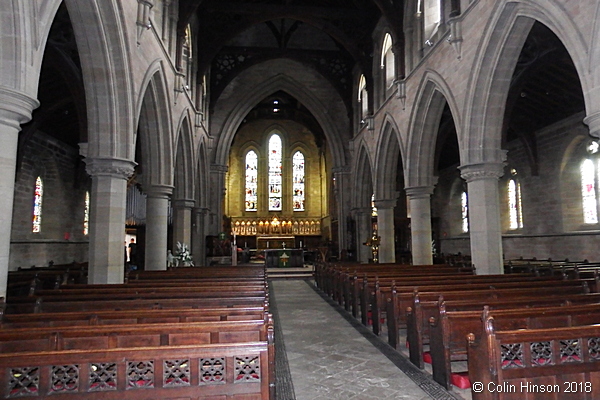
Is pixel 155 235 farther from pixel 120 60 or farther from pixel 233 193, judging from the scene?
pixel 233 193

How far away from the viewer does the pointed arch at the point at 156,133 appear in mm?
11741

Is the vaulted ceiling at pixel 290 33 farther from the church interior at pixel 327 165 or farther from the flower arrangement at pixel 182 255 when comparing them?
the flower arrangement at pixel 182 255

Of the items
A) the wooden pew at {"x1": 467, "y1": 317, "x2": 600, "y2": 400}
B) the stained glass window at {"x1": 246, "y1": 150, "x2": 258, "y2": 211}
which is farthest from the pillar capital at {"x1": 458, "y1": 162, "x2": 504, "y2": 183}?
the stained glass window at {"x1": 246, "y1": 150, "x2": 258, "y2": 211}

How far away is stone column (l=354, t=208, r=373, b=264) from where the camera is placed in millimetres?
20469

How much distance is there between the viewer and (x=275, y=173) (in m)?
31.4

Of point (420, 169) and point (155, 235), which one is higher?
point (420, 169)

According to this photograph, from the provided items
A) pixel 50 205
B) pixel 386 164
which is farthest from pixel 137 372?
pixel 50 205

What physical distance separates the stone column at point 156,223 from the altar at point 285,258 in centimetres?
959

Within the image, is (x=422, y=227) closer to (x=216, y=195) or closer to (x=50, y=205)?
(x=216, y=195)

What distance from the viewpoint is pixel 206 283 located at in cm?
707

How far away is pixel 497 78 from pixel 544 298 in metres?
5.83

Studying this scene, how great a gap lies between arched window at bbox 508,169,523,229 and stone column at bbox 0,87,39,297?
60.8ft

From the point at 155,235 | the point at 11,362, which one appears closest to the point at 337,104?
the point at 155,235

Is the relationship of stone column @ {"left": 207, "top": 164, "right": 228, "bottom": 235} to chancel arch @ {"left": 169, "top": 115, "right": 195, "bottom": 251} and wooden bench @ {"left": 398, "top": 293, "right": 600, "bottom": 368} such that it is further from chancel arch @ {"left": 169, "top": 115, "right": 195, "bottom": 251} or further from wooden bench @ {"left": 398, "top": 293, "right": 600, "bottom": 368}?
wooden bench @ {"left": 398, "top": 293, "right": 600, "bottom": 368}
